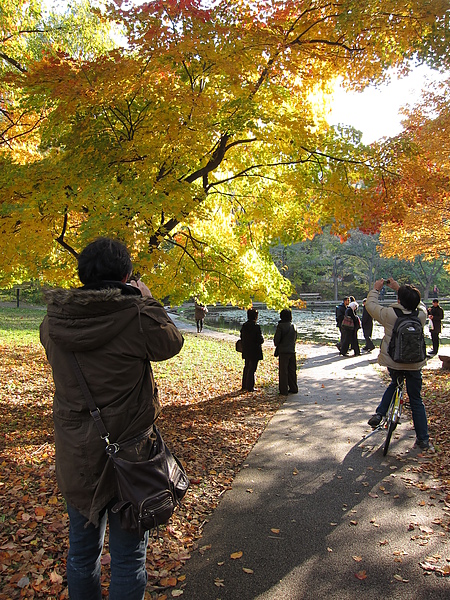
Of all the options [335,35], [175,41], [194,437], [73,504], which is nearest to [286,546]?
[73,504]

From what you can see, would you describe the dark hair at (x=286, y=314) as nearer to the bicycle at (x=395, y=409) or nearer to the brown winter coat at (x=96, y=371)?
the bicycle at (x=395, y=409)

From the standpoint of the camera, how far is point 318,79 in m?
6.68

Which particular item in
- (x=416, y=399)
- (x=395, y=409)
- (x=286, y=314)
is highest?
(x=286, y=314)

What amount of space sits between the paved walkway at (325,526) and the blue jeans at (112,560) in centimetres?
91

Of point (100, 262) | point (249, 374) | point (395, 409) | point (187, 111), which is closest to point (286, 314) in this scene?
point (249, 374)

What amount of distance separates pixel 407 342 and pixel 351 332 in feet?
29.4

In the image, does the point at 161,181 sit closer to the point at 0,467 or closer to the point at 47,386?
the point at 0,467

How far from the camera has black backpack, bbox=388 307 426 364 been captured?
487 centimetres

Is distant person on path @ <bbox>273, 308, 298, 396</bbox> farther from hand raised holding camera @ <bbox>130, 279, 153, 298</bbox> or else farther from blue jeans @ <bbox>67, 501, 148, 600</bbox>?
blue jeans @ <bbox>67, 501, 148, 600</bbox>

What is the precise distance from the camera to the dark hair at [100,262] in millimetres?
1996

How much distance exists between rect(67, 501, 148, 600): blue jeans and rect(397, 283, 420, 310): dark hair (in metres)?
4.04

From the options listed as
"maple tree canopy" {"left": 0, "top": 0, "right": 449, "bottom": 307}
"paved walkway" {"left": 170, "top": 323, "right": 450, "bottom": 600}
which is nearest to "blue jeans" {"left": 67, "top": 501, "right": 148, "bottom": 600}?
"paved walkway" {"left": 170, "top": 323, "right": 450, "bottom": 600}

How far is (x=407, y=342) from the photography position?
488cm

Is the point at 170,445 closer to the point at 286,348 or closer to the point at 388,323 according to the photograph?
the point at 388,323
